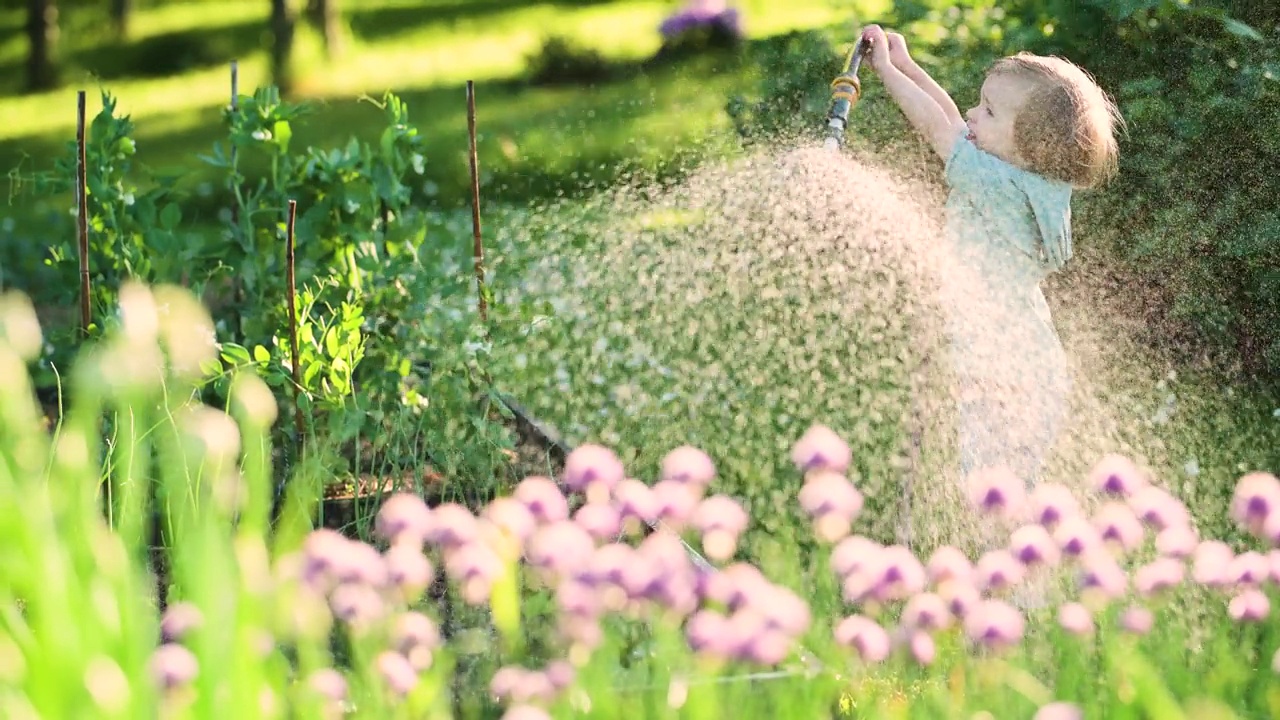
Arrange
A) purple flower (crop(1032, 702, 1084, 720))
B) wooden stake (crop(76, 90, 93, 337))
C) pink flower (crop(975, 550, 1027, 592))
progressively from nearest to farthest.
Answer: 1. purple flower (crop(1032, 702, 1084, 720))
2. pink flower (crop(975, 550, 1027, 592))
3. wooden stake (crop(76, 90, 93, 337))

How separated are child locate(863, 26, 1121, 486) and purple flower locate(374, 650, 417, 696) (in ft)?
5.82

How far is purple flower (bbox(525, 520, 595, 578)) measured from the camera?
6.61 feet

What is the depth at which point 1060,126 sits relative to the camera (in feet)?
11.1

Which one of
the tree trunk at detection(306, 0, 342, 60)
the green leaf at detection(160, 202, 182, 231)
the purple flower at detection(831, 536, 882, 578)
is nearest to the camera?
the purple flower at detection(831, 536, 882, 578)

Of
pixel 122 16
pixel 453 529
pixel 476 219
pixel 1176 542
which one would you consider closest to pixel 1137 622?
pixel 1176 542

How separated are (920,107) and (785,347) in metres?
1.11

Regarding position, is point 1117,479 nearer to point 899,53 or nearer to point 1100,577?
point 1100,577

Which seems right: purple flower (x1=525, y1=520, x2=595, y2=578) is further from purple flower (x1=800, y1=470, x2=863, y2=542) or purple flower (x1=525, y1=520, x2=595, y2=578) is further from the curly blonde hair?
the curly blonde hair

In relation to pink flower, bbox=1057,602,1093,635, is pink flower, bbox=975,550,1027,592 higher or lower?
higher

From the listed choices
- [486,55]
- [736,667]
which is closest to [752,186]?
[736,667]

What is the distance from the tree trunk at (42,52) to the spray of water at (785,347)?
7.07 m

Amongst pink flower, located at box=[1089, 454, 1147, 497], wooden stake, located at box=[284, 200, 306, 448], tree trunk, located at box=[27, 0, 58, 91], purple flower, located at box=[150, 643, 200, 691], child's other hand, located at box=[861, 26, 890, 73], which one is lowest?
tree trunk, located at box=[27, 0, 58, 91]

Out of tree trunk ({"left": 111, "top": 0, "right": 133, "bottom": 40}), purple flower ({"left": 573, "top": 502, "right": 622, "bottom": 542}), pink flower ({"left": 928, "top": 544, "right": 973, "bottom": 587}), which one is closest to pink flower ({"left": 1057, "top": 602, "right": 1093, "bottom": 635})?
pink flower ({"left": 928, "top": 544, "right": 973, "bottom": 587})

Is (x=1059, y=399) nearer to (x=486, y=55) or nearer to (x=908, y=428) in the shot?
(x=908, y=428)
